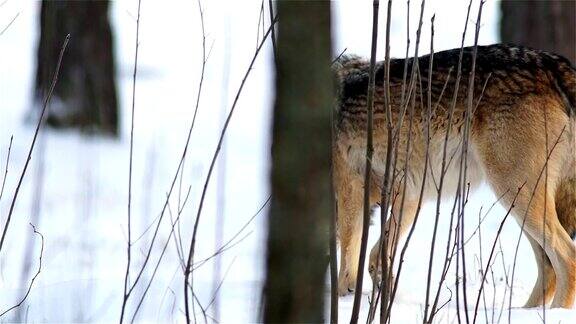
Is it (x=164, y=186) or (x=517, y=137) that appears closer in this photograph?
(x=517, y=137)

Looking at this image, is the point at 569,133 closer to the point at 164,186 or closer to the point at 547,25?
the point at 547,25

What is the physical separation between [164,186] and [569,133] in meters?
4.54

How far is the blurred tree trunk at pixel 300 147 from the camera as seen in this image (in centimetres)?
245

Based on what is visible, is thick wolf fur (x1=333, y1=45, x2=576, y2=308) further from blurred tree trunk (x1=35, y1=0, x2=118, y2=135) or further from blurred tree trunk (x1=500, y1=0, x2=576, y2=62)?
blurred tree trunk (x1=35, y1=0, x2=118, y2=135)

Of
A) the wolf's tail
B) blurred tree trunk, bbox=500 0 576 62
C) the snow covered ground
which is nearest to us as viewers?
the snow covered ground

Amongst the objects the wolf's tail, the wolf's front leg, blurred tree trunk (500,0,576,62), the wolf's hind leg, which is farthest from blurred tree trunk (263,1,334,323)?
blurred tree trunk (500,0,576,62)

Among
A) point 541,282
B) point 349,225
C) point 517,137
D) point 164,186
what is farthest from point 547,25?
point 541,282

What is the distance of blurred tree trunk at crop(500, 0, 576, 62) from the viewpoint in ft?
31.8

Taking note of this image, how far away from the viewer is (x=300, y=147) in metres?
2.46

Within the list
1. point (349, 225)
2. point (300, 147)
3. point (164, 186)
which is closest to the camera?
point (300, 147)

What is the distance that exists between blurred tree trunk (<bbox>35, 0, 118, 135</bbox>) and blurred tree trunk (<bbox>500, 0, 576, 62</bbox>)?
449cm

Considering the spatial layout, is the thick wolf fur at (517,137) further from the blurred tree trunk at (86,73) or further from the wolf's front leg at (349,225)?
the blurred tree trunk at (86,73)

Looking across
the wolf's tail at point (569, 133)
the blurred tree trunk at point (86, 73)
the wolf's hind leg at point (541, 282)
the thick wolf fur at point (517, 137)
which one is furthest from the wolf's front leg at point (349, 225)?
the blurred tree trunk at point (86, 73)

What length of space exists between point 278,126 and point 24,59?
547 inches
